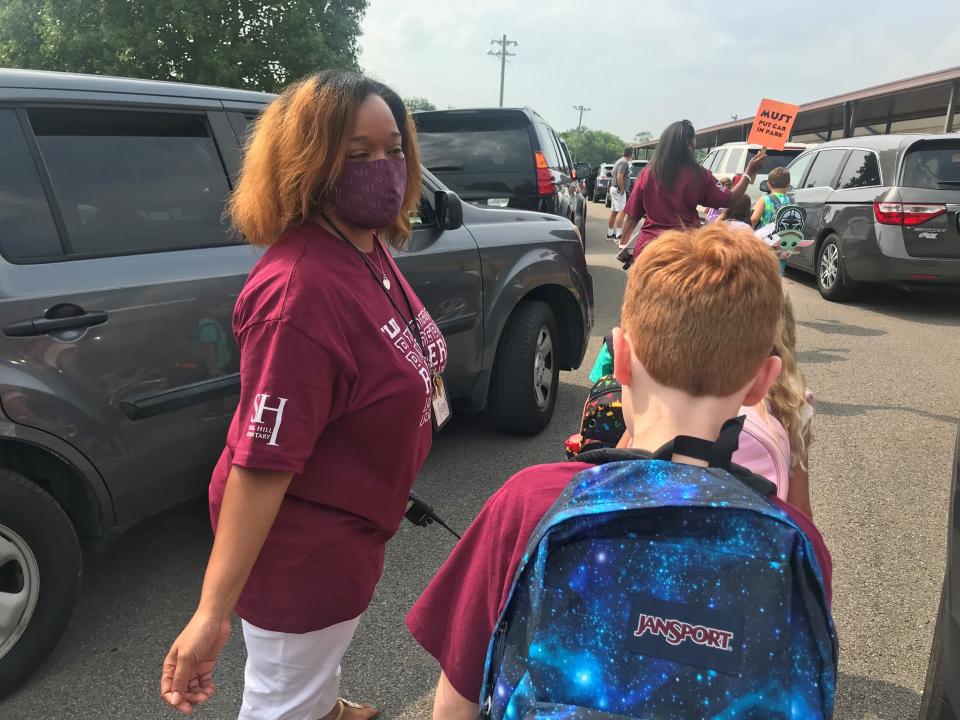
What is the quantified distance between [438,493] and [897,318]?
620 centimetres

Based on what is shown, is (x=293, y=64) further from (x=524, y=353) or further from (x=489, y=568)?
(x=489, y=568)

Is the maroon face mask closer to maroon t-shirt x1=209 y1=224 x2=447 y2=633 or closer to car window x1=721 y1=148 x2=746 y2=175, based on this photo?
maroon t-shirt x1=209 y1=224 x2=447 y2=633

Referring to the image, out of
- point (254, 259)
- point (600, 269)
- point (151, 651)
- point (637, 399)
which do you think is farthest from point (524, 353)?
point (600, 269)

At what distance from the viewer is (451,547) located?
3.08m

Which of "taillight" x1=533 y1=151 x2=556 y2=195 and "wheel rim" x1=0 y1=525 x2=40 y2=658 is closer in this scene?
"wheel rim" x1=0 y1=525 x2=40 y2=658

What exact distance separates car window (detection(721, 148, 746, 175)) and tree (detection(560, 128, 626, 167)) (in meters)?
120

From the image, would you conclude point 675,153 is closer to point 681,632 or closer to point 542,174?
point 542,174

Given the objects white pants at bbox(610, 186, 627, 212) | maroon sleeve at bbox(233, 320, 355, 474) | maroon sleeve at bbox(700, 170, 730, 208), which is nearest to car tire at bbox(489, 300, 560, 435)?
maroon sleeve at bbox(700, 170, 730, 208)

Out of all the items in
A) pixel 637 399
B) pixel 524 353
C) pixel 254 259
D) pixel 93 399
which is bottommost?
pixel 524 353

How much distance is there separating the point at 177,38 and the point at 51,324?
18404 millimetres

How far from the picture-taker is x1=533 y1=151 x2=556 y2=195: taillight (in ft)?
24.4

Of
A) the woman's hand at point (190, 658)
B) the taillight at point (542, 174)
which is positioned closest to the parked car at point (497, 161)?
the taillight at point (542, 174)

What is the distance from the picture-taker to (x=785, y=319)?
5.32 ft

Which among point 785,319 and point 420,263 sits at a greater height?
point 785,319
